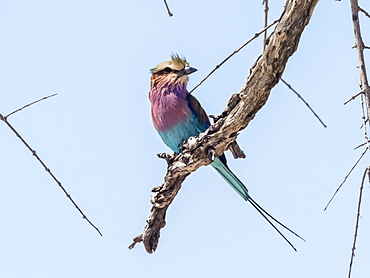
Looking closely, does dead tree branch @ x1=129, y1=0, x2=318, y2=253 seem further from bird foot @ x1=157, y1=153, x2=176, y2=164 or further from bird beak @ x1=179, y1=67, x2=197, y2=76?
bird beak @ x1=179, y1=67, x2=197, y2=76

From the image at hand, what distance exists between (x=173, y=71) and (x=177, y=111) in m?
0.37

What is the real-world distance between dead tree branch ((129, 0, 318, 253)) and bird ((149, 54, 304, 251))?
0.72 metres

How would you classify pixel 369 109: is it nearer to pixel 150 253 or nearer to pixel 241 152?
pixel 241 152

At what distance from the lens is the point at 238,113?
2980 millimetres

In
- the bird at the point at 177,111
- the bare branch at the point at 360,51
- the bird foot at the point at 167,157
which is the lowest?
the bare branch at the point at 360,51

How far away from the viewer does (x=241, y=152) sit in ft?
11.3

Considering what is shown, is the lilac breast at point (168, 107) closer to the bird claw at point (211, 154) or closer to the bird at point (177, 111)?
the bird at point (177, 111)

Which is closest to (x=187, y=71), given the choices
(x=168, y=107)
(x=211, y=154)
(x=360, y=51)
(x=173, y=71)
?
(x=173, y=71)

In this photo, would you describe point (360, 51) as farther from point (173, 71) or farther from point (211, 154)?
point (173, 71)

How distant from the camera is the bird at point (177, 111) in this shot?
4512mm

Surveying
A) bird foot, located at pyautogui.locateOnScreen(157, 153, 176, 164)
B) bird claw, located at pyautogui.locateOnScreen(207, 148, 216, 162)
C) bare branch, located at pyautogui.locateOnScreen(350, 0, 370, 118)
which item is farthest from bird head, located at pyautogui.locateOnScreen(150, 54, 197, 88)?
bare branch, located at pyautogui.locateOnScreen(350, 0, 370, 118)

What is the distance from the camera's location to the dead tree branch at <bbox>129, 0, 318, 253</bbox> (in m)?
2.49

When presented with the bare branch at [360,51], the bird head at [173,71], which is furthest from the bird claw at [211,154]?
the bird head at [173,71]

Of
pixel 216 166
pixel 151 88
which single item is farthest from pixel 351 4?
pixel 151 88
